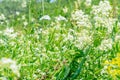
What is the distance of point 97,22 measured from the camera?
2.97 meters

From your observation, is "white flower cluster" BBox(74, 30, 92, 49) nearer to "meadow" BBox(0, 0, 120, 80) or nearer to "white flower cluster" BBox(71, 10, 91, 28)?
"meadow" BBox(0, 0, 120, 80)

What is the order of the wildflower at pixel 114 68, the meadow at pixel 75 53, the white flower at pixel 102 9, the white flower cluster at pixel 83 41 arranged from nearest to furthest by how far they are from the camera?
the wildflower at pixel 114 68, the meadow at pixel 75 53, the white flower cluster at pixel 83 41, the white flower at pixel 102 9

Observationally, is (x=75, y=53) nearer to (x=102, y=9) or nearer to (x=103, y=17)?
(x=103, y=17)

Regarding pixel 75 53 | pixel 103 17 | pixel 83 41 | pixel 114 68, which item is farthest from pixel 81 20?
pixel 114 68

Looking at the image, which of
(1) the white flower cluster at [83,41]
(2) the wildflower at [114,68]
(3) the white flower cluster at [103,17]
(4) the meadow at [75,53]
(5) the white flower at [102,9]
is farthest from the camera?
(5) the white flower at [102,9]

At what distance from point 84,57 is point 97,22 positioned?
0.67 meters

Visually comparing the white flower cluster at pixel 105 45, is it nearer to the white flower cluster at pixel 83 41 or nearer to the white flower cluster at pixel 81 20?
the white flower cluster at pixel 83 41

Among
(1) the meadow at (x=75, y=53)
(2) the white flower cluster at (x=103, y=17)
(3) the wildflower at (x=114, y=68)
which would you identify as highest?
(2) the white flower cluster at (x=103, y=17)

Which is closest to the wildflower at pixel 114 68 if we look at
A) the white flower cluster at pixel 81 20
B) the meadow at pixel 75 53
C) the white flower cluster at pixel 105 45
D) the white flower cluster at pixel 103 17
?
the meadow at pixel 75 53

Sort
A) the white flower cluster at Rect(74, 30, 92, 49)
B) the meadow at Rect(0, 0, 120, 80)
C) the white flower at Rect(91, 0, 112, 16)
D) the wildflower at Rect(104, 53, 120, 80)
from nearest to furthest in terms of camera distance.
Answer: the wildflower at Rect(104, 53, 120, 80) → the meadow at Rect(0, 0, 120, 80) → the white flower cluster at Rect(74, 30, 92, 49) → the white flower at Rect(91, 0, 112, 16)

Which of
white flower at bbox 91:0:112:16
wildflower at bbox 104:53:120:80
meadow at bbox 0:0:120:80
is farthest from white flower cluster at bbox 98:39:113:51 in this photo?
white flower at bbox 91:0:112:16

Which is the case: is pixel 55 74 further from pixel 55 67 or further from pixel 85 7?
pixel 85 7

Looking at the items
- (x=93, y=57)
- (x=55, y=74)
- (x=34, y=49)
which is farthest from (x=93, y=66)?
(x=34, y=49)

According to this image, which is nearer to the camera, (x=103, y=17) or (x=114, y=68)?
(x=114, y=68)
